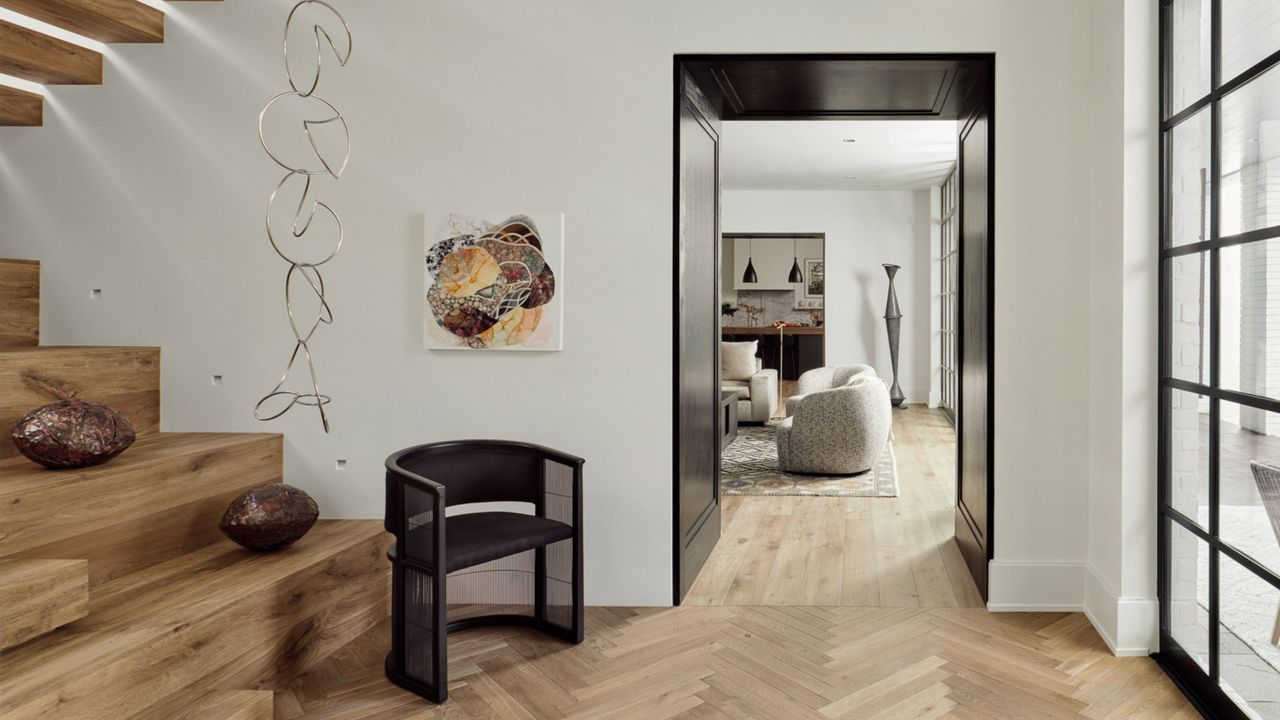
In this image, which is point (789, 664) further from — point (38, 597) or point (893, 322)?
point (893, 322)

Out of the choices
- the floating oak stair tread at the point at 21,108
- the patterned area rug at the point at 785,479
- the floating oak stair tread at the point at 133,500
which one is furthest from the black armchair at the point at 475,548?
the patterned area rug at the point at 785,479

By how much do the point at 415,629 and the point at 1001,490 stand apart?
7.49 feet

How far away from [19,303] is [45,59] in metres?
0.99

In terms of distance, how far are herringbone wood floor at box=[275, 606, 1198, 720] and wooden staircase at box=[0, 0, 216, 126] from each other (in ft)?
8.40

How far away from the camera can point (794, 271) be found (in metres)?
13.2

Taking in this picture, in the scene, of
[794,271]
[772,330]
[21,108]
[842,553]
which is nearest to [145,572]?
[21,108]

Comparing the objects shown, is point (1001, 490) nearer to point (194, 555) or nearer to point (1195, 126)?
point (1195, 126)

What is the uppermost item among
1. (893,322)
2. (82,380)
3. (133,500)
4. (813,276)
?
(813,276)

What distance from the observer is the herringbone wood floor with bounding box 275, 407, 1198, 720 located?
2559 mm

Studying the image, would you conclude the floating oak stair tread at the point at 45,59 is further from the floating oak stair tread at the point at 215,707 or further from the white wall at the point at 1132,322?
the white wall at the point at 1132,322

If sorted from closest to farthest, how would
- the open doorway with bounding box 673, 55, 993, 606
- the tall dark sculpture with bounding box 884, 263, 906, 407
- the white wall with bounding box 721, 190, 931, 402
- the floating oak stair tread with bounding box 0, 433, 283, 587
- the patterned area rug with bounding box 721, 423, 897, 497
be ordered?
the floating oak stair tread with bounding box 0, 433, 283, 587 < the open doorway with bounding box 673, 55, 993, 606 < the patterned area rug with bounding box 721, 423, 897, 497 < the tall dark sculpture with bounding box 884, 263, 906, 407 < the white wall with bounding box 721, 190, 931, 402

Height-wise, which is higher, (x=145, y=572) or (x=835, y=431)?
(x=835, y=431)

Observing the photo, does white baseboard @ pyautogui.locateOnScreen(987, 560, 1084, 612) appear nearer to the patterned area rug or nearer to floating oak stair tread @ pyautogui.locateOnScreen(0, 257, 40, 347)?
the patterned area rug

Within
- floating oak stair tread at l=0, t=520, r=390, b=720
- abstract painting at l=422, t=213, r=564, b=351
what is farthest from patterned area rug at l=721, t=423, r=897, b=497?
floating oak stair tread at l=0, t=520, r=390, b=720
